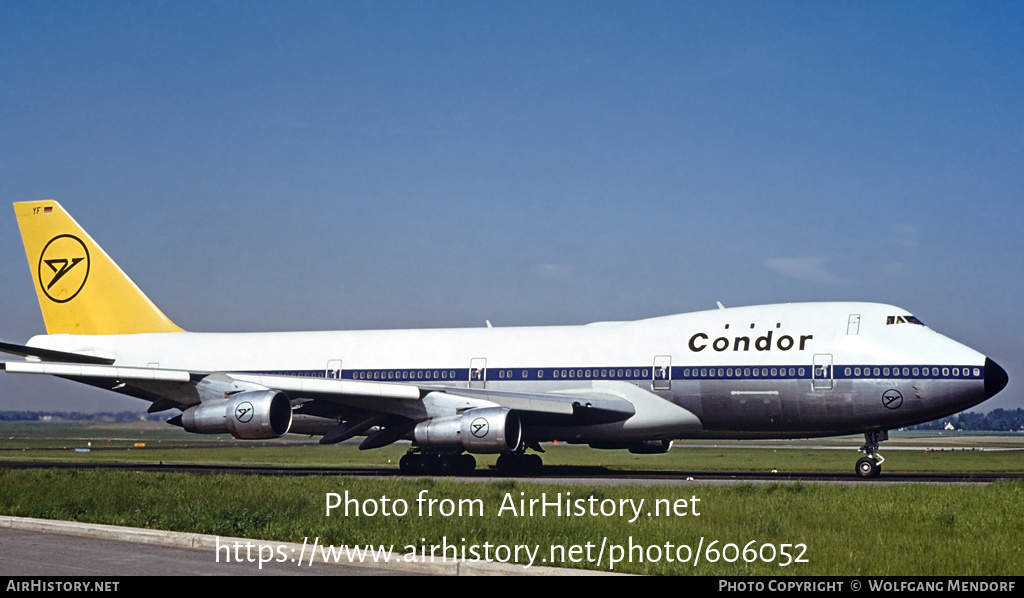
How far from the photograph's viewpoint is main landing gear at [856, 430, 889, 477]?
26531 mm

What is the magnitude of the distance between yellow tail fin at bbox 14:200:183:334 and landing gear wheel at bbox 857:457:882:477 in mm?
23312

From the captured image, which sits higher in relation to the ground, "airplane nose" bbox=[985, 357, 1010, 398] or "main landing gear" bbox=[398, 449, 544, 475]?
"airplane nose" bbox=[985, 357, 1010, 398]

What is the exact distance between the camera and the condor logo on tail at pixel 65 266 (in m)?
36.9

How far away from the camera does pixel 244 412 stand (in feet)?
87.6

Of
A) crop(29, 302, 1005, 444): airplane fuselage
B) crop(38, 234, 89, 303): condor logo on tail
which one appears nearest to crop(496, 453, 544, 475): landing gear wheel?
crop(29, 302, 1005, 444): airplane fuselage

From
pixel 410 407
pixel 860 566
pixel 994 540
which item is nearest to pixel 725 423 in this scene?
pixel 410 407

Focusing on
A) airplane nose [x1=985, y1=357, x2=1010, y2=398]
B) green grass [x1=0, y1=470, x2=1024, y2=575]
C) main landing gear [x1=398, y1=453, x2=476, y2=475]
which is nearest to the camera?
green grass [x1=0, y1=470, x2=1024, y2=575]

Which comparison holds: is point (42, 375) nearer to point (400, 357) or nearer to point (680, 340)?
point (400, 357)

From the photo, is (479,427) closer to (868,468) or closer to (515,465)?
(515,465)

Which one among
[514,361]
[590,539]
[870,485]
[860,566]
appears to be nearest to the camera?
[860,566]

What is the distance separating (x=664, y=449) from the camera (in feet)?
105

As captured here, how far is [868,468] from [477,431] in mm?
9935

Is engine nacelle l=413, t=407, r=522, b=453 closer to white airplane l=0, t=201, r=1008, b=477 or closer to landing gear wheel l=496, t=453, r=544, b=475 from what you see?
white airplane l=0, t=201, r=1008, b=477
